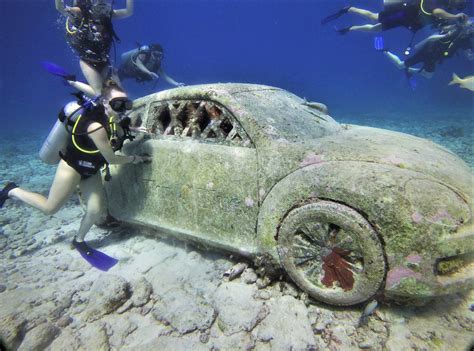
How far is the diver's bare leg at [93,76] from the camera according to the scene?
15.9ft

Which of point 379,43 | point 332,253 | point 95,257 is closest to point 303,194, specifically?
point 332,253

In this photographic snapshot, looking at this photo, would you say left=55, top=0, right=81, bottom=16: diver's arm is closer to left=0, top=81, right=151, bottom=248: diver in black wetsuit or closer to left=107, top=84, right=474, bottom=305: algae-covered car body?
left=0, top=81, right=151, bottom=248: diver in black wetsuit

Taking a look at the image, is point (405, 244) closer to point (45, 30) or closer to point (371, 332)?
point (371, 332)

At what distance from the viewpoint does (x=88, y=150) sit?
11.7 ft

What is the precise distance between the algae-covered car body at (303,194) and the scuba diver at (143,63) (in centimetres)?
530

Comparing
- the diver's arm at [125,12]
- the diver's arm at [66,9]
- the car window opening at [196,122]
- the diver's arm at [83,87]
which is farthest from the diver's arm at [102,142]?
the diver's arm at [125,12]

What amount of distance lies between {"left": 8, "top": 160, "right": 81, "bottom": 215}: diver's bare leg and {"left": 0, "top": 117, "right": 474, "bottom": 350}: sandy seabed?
76 cm

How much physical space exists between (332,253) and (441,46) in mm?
11169

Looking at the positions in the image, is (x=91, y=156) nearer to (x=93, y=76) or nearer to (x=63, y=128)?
(x=63, y=128)

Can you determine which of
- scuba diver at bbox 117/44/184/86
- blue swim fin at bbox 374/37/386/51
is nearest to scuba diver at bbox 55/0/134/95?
scuba diver at bbox 117/44/184/86

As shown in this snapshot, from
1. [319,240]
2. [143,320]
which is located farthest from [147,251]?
[319,240]

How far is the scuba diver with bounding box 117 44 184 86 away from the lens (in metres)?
8.56

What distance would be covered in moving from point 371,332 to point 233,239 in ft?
4.86

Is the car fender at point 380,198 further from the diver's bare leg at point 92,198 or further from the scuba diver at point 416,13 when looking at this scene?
the scuba diver at point 416,13
